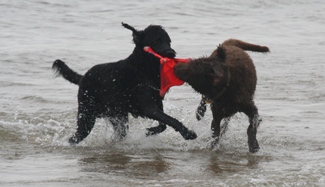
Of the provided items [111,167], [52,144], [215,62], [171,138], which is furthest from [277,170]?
[52,144]

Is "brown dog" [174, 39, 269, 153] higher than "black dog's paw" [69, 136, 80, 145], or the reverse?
"brown dog" [174, 39, 269, 153]

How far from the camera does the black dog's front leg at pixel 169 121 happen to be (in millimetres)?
7148

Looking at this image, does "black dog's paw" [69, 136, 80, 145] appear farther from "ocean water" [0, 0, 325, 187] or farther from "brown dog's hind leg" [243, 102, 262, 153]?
"brown dog's hind leg" [243, 102, 262, 153]

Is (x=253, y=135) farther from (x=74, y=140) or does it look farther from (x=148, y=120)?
(x=148, y=120)

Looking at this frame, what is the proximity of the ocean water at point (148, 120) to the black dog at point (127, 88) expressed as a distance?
32 cm

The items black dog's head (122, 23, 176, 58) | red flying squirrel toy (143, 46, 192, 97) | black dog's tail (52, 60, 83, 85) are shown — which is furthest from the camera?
black dog's tail (52, 60, 83, 85)

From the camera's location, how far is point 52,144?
316 inches

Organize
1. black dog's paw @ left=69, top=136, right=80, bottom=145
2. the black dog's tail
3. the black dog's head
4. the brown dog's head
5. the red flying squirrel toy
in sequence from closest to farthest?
1. the brown dog's head
2. the red flying squirrel toy
3. the black dog's head
4. black dog's paw @ left=69, top=136, right=80, bottom=145
5. the black dog's tail

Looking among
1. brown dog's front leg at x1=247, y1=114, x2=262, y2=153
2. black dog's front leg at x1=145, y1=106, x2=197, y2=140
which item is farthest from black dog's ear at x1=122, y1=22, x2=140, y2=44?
brown dog's front leg at x1=247, y1=114, x2=262, y2=153

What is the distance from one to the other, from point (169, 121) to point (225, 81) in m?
0.87

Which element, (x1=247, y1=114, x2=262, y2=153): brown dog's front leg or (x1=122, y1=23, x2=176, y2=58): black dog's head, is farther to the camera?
(x1=122, y1=23, x2=176, y2=58): black dog's head

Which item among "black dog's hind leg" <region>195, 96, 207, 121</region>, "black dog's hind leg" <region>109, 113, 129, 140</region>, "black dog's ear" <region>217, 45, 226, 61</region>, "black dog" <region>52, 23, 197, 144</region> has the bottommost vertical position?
"black dog's hind leg" <region>109, 113, 129, 140</region>

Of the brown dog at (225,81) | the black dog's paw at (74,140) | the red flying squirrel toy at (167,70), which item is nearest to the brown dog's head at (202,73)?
the brown dog at (225,81)

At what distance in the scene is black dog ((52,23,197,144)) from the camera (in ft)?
24.3
